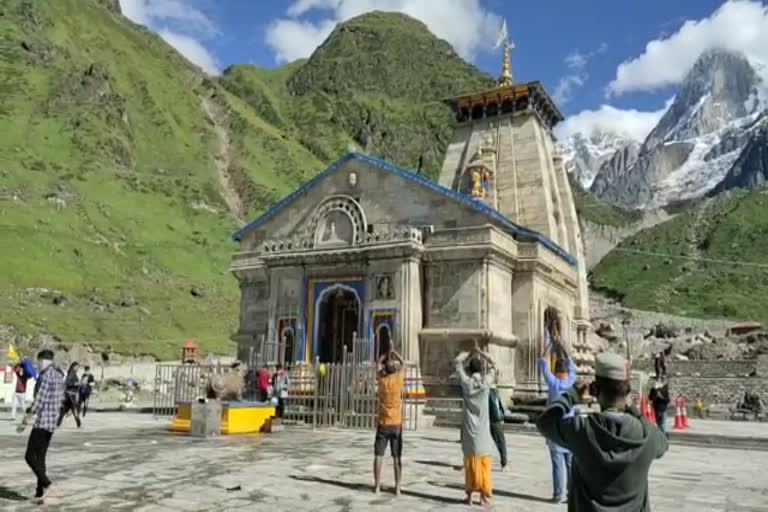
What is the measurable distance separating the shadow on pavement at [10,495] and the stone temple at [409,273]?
12120 mm

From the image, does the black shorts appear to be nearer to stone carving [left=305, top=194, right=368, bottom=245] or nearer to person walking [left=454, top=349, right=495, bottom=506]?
person walking [left=454, top=349, right=495, bottom=506]

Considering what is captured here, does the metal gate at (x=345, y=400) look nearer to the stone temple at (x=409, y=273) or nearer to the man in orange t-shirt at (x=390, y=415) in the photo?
the stone temple at (x=409, y=273)

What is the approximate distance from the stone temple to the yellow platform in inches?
136

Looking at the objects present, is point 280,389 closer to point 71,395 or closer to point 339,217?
point 71,395

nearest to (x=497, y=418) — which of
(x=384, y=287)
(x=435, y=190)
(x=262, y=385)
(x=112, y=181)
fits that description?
(x=262, y=385)

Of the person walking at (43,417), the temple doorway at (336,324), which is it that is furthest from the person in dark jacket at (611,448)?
the temple doorway at (336,324)

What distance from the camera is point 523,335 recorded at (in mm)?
25359

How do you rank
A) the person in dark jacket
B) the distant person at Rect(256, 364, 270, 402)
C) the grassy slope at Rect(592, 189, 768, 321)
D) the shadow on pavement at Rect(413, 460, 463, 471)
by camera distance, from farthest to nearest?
→ the grassy slope at Rect(592, 189, 768, 321), the distant person at Rect(256, 364, 270, 402), the shadow on pavement at Rect(413, 460, 463, 471), the person in dark jacket

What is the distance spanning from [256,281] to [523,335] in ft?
35.6

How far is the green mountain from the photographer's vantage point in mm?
59312

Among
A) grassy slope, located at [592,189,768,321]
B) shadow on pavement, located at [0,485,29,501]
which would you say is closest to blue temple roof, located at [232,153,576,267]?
shadow on pavement, located at [0,485,29,501]

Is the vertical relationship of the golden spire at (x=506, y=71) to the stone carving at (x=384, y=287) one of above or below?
above

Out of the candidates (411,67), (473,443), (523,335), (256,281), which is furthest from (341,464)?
(411,67)

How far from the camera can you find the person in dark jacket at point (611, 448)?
13.5ft
